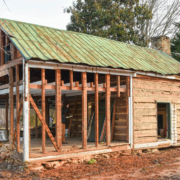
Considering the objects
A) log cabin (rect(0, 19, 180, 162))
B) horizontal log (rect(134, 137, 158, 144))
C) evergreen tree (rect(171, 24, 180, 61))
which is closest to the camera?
log cabin (rect(0, 19, 180, 162))

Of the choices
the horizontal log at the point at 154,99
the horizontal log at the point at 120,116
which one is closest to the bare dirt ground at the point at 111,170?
the horizontal log at the point at 120,116

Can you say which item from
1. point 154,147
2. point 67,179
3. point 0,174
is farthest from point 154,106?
point 0,174

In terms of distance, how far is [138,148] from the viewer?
1234 cm

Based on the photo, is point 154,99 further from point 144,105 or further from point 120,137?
point 120,137

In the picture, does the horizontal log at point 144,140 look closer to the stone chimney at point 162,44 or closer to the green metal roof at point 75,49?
the green metal roof at point 75,49

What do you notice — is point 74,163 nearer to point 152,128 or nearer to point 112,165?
point 112,165

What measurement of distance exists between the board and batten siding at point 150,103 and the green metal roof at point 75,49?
0.65m

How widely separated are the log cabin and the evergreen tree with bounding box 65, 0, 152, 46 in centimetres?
1021

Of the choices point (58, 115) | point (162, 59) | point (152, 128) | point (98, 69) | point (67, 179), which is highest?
point (162, 59)

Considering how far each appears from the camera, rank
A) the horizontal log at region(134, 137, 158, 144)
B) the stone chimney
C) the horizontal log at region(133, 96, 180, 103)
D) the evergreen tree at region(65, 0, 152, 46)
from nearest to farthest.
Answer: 1. the horizontal log at region(134, 137, 158, 144)
2. the horizontal log at region(133, 96, 180, 103)
3. the stone chimney
4. the evergreen tree at region(65, 0, 152, 46)

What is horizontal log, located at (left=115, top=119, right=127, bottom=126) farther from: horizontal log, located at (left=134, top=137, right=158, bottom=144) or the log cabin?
horizontal log, located at (left=134, top=137, right=158, bottom=144)

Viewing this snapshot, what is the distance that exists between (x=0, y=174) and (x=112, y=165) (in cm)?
408

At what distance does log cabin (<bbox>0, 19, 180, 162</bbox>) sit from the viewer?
9633 mm

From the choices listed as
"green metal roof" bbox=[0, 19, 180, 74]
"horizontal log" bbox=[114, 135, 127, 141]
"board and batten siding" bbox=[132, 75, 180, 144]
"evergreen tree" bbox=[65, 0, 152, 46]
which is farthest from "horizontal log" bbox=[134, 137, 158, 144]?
"evergreen tree" bbox=[65, 0, 152, 46]
